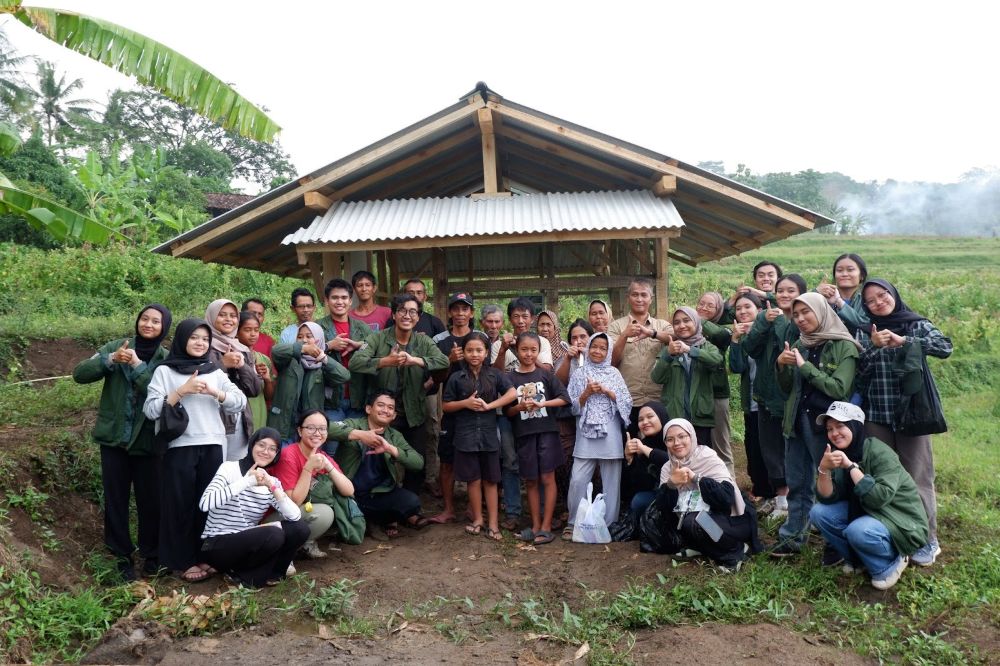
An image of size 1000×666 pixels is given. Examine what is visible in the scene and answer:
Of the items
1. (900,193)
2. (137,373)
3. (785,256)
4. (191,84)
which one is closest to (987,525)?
(137,373)

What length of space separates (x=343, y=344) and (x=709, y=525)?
9.81 ft

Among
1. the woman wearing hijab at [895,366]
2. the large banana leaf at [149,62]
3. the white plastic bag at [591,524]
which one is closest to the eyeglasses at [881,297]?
the woman wearing hijab at [895,366]

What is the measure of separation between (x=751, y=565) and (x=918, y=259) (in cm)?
2476

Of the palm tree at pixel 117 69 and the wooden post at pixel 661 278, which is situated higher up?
the palm tree at pixel 117 69

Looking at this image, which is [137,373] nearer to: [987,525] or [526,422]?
[526,422]

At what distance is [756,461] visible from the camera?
636 cm

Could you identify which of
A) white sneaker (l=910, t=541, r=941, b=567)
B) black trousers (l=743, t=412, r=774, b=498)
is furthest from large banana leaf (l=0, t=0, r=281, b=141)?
white sneaker (l=910, t=541, r=941, b=567)

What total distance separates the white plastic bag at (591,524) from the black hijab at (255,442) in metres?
2.20

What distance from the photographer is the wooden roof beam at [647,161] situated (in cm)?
700

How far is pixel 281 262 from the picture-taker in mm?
9445

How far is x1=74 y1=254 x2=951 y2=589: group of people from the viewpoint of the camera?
192 inches

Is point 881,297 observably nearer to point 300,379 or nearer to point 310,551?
point 300,379

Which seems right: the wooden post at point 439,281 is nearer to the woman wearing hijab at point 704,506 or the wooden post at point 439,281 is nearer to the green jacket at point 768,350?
the green jacket at point 768,350

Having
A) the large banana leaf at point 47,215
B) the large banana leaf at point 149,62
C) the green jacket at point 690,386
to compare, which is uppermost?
the large banana leaf at point 149,62
